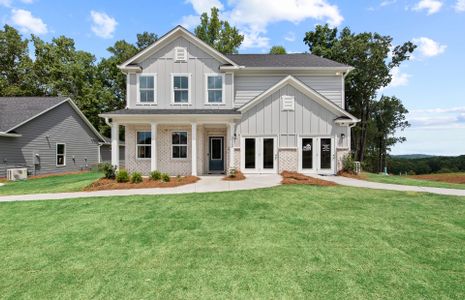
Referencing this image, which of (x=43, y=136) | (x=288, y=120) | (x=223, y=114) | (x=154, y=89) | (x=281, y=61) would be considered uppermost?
(x=281, y=61)

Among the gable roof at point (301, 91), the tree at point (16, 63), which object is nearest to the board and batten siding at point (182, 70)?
the gable roof at point (301, 91)

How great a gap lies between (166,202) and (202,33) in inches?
1100

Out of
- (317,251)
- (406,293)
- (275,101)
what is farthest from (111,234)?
(275,101)

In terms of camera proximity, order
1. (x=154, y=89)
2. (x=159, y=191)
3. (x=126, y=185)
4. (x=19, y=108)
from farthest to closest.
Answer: (x=19, y=108) < (x=154, y=89) < (x=126, y=185) < (x=159, y=191)

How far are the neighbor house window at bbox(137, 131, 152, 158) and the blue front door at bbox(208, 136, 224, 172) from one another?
3.62 metres

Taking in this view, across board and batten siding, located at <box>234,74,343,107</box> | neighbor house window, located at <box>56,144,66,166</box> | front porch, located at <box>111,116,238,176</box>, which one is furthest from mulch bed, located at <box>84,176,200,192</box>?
neighbor house window, located at <box>56,144,66,166</box>

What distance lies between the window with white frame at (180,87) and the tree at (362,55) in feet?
62.1

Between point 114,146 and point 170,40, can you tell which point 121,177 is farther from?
point 170,40

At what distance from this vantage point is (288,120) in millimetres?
15086

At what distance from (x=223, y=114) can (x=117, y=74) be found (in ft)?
83.9

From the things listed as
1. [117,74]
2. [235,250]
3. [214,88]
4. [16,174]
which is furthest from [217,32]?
[235,250]

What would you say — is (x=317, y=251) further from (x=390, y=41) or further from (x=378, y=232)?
(x=390, y=41)

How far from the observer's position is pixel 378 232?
570 cm

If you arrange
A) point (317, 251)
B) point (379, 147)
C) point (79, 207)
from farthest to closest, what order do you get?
point (379, 147) → point (79, 207) → point (317, 251)
